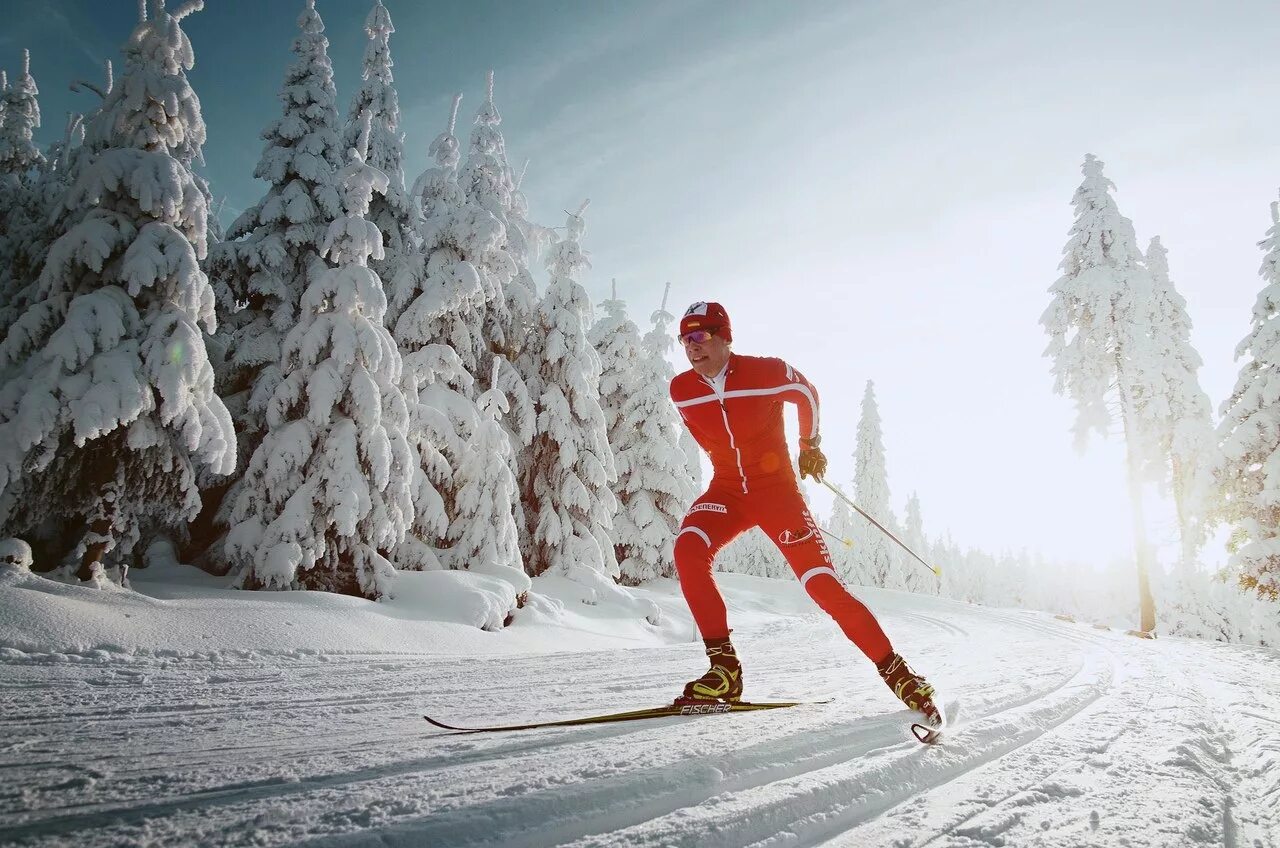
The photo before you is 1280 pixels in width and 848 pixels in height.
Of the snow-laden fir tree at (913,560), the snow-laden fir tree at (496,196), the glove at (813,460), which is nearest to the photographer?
the glove at (813,460)

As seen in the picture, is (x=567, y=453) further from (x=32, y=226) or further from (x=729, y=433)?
(x=729, y=433)

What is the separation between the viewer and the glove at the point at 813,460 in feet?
13.0

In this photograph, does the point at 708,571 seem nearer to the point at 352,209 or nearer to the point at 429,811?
the point at 429,811

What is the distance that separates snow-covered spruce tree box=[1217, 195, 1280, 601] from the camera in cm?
1255

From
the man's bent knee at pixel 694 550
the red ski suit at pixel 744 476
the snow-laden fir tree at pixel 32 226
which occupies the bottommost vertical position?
the man's bent knee at pixel 694 550

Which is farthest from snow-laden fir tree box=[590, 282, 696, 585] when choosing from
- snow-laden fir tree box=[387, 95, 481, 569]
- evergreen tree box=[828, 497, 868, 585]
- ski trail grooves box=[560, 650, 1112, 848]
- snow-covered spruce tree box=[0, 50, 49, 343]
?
evergreen tree box=[828, 497, 868, 585]

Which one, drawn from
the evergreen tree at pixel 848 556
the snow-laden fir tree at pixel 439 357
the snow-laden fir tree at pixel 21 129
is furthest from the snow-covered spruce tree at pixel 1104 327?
the snow-laden fir tree at pixel 21 129

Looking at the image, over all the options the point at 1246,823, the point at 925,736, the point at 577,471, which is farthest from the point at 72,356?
the point at 577,471

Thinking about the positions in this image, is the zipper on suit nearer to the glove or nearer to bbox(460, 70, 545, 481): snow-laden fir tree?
Answer: the glove

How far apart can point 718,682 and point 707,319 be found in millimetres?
2190

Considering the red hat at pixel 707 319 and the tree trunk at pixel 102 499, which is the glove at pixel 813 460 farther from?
the tree trunk at pixel 102 499

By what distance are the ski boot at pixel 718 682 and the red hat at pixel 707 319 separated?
193 centimetres

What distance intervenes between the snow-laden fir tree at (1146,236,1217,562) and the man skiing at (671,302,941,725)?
18.7 metres

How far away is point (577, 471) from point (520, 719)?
14485mm
